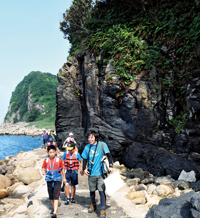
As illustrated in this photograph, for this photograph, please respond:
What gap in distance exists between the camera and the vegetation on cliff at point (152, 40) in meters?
10.5

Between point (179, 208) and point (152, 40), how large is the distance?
11164 millimetres

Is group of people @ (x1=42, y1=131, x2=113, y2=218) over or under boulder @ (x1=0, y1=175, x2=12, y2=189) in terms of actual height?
over

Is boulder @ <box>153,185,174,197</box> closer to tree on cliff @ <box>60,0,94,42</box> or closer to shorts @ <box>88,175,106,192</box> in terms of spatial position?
shorts @ <box>88,175,106,192</box>

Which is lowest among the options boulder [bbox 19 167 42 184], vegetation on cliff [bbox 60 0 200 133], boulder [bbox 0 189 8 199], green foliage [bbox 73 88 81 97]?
boulder [bbox 0 189 8 199]

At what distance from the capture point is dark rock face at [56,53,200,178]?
9695 millimetres

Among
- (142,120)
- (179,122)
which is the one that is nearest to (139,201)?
(179,122)

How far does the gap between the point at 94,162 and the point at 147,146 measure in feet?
23.0

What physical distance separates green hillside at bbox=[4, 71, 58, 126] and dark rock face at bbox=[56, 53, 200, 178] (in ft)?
212

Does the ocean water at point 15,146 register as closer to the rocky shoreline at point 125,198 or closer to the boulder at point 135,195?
the rocky shoreline at point 125,198

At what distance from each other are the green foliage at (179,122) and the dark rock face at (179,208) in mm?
6310

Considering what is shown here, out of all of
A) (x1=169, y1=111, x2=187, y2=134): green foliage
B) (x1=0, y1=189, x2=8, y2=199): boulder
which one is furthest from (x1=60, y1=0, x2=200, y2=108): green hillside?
(x1=0, y1=189, x2=8, y2=199): boulder

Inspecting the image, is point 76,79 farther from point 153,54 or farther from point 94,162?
point 94,162

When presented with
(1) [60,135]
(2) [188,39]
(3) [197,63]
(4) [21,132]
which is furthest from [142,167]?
(4) [21,132]

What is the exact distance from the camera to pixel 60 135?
1745 cm
